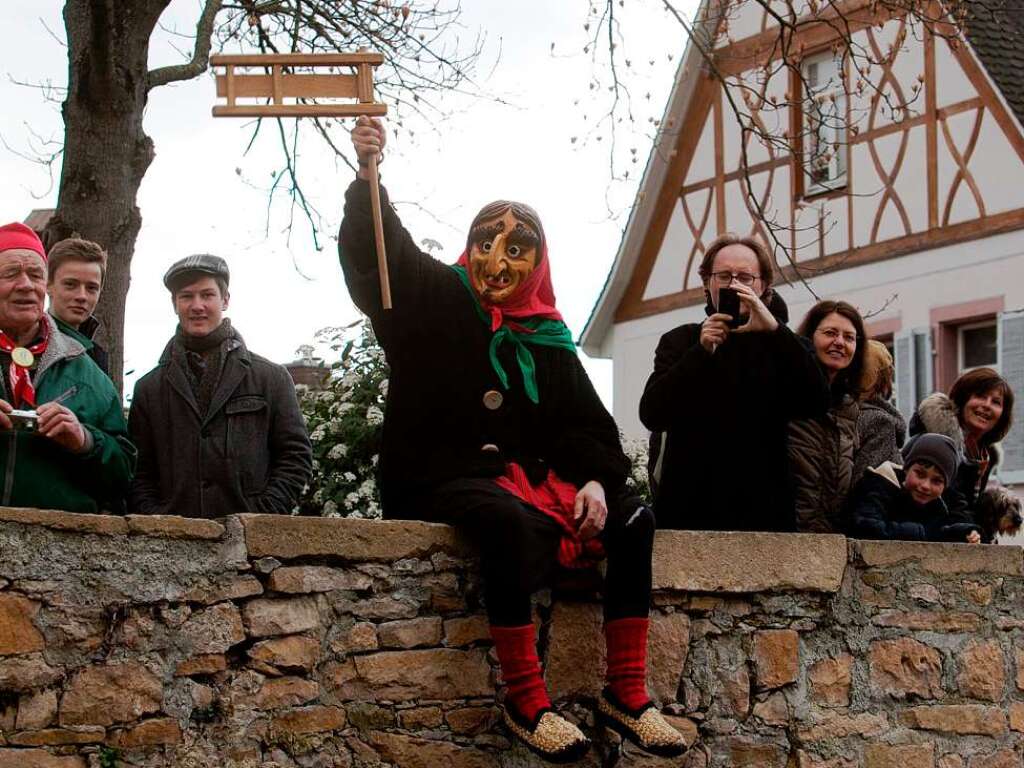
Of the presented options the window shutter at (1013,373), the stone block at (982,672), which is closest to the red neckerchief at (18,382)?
the stone block at (982,672)

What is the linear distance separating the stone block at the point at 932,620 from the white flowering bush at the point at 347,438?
2981mm

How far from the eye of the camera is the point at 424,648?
497 centimetres

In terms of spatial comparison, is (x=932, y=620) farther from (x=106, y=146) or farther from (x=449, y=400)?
(x=106, y=146)

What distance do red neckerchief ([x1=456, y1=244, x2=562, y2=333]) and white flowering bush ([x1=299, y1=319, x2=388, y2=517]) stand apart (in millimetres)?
3130

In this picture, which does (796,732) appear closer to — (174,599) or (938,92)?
(174,599)

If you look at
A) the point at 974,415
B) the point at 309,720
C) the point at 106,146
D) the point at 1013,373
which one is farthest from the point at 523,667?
the point at 1013,373

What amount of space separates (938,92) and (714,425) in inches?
426


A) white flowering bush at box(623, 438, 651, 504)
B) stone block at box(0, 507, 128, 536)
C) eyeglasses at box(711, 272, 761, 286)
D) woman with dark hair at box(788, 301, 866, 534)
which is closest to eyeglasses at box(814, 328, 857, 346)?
woman with dark hair at box(788, 301, 866, 534)

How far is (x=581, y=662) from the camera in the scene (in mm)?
5242

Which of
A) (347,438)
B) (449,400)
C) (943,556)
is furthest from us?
(347,438)

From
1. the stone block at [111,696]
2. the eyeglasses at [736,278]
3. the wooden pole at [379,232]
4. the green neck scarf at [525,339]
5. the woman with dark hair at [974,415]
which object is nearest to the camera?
the stone block at [111,696]

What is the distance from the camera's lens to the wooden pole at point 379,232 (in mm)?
4820

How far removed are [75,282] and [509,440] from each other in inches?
55.2

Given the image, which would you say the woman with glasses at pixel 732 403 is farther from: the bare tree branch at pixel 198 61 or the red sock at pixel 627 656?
the bare tree branch at pixel 198 61
